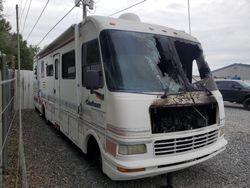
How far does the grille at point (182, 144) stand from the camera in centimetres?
384

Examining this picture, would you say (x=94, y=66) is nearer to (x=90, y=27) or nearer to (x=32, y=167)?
(x=90, y=27)

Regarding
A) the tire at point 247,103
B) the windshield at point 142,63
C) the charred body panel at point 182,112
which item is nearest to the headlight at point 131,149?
the charred body panel at point 182,112

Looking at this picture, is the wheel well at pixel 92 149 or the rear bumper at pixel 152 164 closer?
the rear bumper at pixel 152 164

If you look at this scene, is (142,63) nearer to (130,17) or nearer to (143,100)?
(143,100)

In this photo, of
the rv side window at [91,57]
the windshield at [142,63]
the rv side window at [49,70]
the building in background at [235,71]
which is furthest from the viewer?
the building in background at [235,71]

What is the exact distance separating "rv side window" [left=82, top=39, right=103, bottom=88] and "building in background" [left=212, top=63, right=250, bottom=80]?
3702 cm

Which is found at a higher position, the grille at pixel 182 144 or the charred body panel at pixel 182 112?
the charred body panel at pixel 182 112

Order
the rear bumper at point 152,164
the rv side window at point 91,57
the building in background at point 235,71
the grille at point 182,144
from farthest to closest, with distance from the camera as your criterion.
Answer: the building in background at point 235,71 < the rv side window at point 91,57 < the grille at point 182,144 < the rear bumper at point 152,164

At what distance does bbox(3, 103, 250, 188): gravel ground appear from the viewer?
4641 mm

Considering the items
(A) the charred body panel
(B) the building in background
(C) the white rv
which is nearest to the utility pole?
(C) the white rv

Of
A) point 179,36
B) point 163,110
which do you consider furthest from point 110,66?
point 179,36

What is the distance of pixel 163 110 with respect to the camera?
3.89 metres

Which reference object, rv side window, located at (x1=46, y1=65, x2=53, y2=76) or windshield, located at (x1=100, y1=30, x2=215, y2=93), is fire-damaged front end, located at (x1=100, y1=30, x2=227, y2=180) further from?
rv side window, located at (x1=46, y1=65, x2=53, y2=76)

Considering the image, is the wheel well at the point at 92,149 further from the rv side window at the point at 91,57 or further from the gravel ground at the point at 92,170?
the rv side window at the point at 91,57
